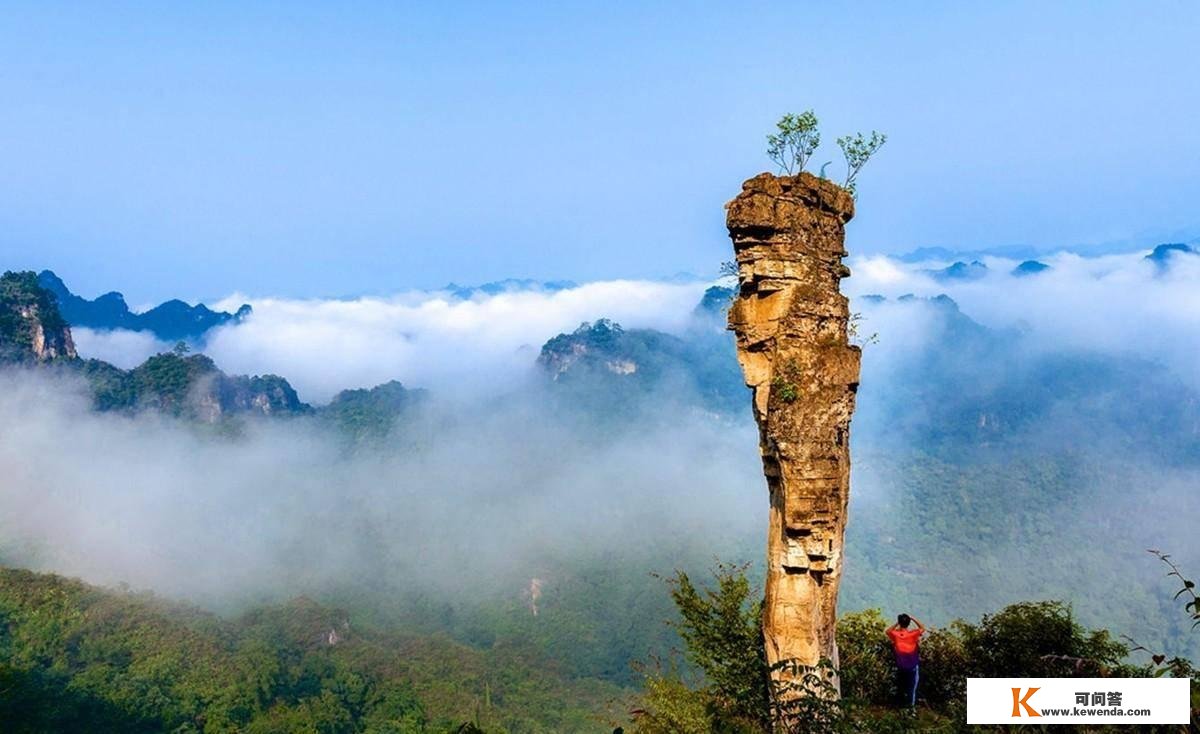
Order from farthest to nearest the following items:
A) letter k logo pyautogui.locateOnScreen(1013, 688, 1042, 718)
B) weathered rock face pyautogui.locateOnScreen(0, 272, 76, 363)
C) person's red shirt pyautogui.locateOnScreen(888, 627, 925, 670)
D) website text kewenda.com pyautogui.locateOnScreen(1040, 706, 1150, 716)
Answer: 1. weathered rock face pyautogui.locateOnScreen(0, 272, 76, 363)
2. person's red shirt pyautogui.locateOnScreen(888, 627, 925, 670)
3. letter k logo pyautogui.locateOnScreen(1013, 688, 1042, 718)
4. website text kewenda.com pyautogui.locateOnScreen(1040, 706, 1150, 716)

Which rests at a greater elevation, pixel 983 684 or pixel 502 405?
pixel 502 405

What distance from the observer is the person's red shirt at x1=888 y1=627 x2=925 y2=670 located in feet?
42.4

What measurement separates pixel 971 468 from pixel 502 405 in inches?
4646

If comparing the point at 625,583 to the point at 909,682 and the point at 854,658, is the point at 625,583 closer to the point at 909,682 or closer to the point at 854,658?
the point at 854,658

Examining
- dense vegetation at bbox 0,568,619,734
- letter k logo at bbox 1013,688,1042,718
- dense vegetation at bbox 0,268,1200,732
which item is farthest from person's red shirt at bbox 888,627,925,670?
dense vegetation at bbox 0,568,619,734

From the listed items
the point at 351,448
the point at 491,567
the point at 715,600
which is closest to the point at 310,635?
the point at 491,567

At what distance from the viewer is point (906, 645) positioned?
510 inches

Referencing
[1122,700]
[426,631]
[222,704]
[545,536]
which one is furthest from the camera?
[545,536]

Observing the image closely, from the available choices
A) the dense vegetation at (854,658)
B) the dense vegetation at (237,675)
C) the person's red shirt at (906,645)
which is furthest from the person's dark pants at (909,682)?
the dense vegetation at (237,675)

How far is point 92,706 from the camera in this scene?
43.4 metres

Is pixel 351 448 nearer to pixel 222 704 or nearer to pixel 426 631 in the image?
pixel 426 631

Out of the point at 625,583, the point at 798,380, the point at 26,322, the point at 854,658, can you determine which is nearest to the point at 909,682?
the point at 854,658

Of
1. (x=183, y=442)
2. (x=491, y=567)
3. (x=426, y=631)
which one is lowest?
(x=426, y=631)

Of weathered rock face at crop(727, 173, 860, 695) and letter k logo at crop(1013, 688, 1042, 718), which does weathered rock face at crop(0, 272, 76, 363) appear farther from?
letter k logo at crop(1013, 688, 1042, 718)
